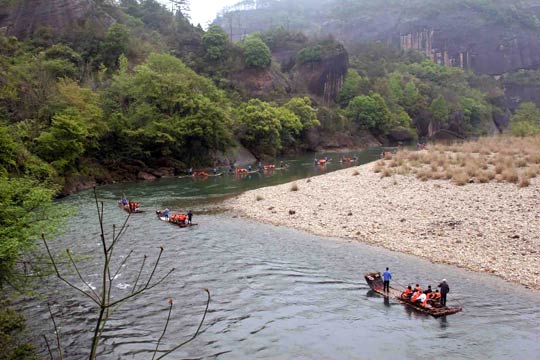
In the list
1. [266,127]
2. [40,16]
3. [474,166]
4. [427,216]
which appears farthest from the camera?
[40,16]

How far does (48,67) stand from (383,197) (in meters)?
52.6

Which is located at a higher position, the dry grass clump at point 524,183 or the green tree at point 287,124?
the green tree at point 287,124

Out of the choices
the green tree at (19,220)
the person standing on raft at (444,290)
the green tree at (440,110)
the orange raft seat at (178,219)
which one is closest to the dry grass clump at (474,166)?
the person standing on raft at (444,290)

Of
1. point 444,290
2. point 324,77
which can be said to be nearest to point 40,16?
point 324,77

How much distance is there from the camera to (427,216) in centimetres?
2720

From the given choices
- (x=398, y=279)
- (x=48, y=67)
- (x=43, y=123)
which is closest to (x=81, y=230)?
(x=398, y=279)

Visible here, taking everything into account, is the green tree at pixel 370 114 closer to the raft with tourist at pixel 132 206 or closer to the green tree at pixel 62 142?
the green tree at pixel 62 142

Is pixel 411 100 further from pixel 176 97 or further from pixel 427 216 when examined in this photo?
pixel 427 216

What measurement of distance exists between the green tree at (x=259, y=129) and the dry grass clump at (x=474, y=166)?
2763 cm

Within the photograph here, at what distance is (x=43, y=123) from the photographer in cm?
4416

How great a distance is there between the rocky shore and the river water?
62.7 inches

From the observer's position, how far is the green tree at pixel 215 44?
315 ft

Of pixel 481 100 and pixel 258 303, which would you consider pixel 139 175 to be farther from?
pixel 481 100

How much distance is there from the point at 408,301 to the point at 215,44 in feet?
293
